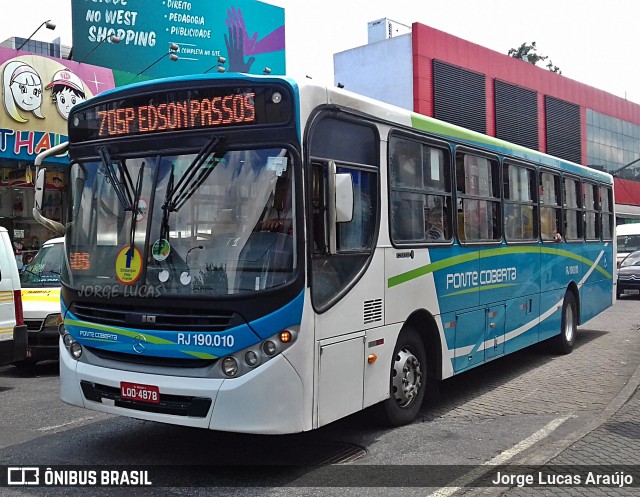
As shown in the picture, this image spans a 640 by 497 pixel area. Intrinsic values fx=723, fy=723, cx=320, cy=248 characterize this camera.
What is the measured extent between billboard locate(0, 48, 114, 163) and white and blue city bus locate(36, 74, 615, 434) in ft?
36.7

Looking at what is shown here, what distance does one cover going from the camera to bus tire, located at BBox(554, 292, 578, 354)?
1146cm

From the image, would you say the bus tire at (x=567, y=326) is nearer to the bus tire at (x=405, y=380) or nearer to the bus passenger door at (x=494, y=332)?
the bus passenger door at (x=494, y=332)

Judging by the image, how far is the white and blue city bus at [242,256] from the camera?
5.18m

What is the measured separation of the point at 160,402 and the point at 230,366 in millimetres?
617

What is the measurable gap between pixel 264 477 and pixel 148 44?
20.0 meters

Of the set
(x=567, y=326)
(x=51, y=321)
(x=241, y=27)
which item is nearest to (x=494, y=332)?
(x=567, y=326)

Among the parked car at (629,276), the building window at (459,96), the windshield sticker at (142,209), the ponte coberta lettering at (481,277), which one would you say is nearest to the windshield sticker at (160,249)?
the windshield sticker at (142,209)

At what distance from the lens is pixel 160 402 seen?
5297 millimetres

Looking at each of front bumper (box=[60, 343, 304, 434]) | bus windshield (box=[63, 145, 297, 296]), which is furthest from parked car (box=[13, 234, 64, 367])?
front bumper (box=[60, 343, 304, 434])

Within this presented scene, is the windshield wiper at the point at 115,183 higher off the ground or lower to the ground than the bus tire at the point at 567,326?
higher

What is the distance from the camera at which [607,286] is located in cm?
1392

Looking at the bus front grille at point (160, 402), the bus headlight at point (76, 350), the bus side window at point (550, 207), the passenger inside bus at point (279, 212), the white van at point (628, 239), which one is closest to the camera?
the bus front grille at point (160, 402)

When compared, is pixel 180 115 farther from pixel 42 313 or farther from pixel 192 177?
pixel 42 313

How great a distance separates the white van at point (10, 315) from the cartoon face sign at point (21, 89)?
861cm
